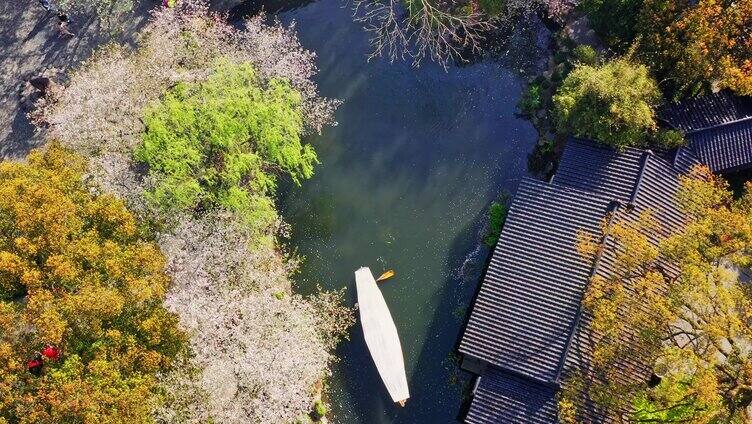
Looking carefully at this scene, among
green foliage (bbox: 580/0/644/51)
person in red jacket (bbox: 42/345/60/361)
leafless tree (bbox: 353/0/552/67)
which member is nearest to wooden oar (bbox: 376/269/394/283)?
leafless tree (bbox: 353/0/552/67)

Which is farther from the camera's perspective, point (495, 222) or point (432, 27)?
point (432, 27)

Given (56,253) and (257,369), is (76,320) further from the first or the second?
(257,369)

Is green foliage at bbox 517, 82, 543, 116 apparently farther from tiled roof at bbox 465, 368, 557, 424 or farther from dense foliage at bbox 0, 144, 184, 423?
dense foliage at bbox 0, 144, 184, 423

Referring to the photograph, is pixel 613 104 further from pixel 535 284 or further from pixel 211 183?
pixel 211 183

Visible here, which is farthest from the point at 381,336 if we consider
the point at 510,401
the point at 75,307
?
the point at 75,307

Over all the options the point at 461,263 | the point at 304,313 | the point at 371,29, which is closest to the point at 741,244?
the point at 461,263

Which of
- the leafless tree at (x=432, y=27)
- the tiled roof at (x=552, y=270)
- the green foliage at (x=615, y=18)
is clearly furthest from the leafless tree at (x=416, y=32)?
the tiled roof at (x=552, y=270)
